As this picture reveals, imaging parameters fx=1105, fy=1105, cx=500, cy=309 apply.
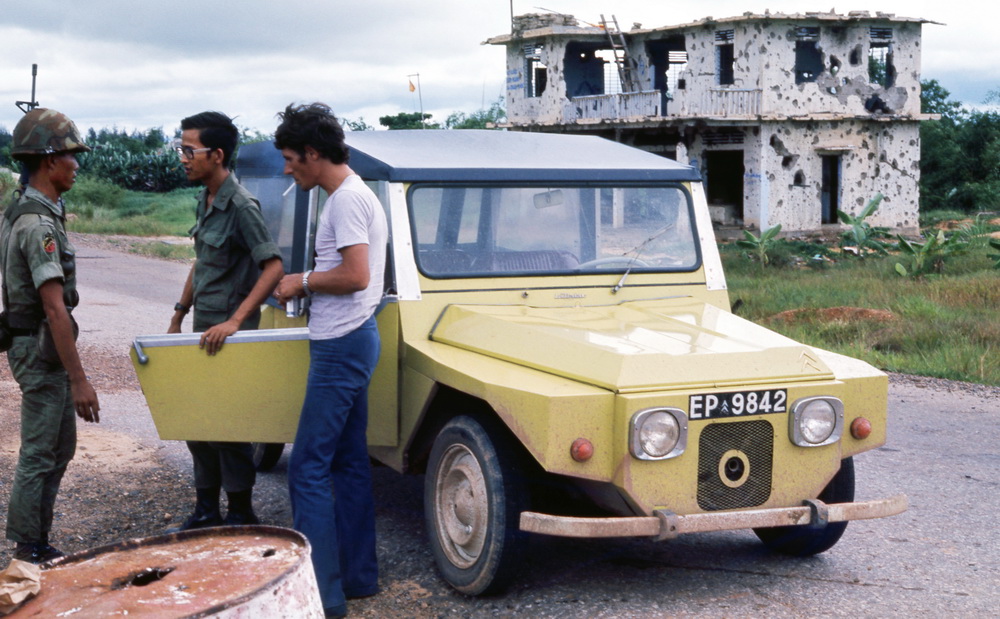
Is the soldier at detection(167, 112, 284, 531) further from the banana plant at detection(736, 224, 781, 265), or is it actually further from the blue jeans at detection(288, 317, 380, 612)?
the banana plant at detection(736, 224, 781, 265)

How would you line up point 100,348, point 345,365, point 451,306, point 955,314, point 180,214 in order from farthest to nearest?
point 180,214
point 955,314
point 100,348
point 451,306
point 345,365

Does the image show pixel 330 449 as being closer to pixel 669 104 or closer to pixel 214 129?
pixel 214 129

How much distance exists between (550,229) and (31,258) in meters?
2.29

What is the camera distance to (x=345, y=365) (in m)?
4.29

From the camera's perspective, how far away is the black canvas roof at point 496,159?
5121 millimetres

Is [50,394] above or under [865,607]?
above

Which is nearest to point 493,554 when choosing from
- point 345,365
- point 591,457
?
point 591,457

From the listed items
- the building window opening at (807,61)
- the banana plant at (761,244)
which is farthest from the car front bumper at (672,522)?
the building window opening at (807,61)

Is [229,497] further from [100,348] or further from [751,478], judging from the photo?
[100,348]

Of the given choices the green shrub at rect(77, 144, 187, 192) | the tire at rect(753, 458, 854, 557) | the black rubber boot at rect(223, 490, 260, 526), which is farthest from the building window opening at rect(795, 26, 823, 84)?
the green shrub at rect(77, 144, 187, 192)

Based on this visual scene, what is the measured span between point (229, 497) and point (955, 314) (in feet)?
34.0

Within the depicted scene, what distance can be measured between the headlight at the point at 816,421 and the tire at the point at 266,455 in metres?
3.30

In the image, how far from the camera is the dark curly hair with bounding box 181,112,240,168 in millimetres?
4946

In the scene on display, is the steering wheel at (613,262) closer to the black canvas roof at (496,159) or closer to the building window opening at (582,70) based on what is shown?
the black canvas roof at (496,159)
